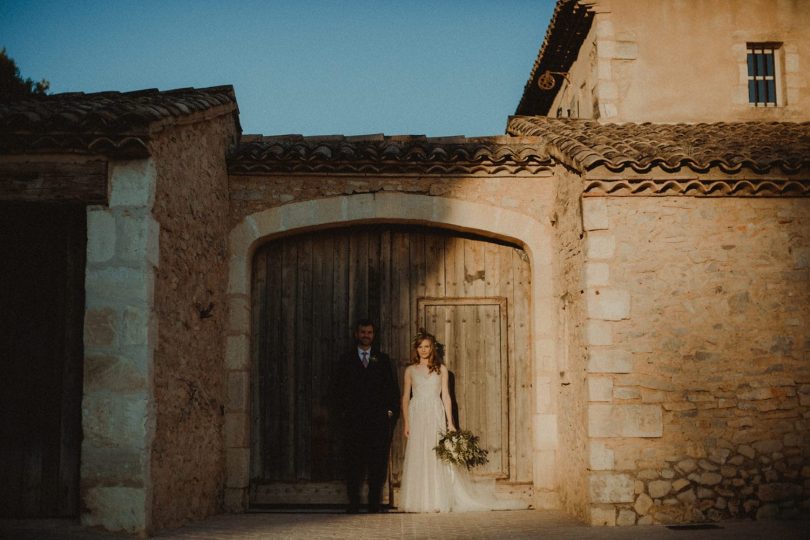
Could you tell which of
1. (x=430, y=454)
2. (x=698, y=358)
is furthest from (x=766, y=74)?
(x=430, y=454)

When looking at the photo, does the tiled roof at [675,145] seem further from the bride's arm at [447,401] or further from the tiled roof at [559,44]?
the bride's arm at [447,401]

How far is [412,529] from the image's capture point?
22.4 ft

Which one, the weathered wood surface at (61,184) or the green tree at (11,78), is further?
the green tree at (11,78)

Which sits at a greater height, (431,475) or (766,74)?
(766,74)

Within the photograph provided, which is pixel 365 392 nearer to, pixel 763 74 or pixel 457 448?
pixel 457 448

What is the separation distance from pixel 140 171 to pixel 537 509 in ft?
16.8

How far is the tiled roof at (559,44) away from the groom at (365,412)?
5.86m

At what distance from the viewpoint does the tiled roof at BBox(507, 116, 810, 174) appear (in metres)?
7.10

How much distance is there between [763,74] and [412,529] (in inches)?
323

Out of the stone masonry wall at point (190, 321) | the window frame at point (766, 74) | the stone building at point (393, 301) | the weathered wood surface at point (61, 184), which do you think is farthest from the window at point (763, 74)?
the weathered wood surface at point (61, 184)

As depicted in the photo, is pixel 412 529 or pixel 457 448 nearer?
pixel 412 529

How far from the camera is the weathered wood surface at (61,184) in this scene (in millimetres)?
6129

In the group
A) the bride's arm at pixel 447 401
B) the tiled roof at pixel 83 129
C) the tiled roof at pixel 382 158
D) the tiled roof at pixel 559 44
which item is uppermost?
the tiled roof at pixel 559 44

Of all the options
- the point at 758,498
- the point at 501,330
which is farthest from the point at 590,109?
the point at 758,498
